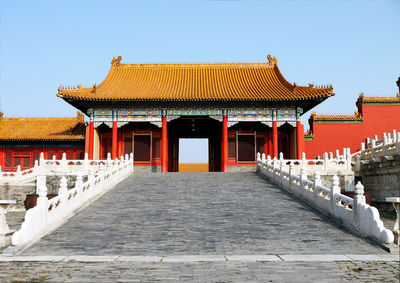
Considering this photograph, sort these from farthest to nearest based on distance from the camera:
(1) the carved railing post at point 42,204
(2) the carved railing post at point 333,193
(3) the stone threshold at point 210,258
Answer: (2) the carved railing post at point 333,193 < (1) the carved railing post at point 42,204 < (3) the stone threshold at point 210,258

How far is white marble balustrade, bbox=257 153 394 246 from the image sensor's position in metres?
8.20

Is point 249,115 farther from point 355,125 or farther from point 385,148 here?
point 385,148

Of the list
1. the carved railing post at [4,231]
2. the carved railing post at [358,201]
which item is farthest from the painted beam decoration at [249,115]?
the carved railing post at [4,231]

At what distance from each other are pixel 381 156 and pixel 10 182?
15.7 m

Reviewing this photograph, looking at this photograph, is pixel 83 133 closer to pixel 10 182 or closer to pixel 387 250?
pixel 10 182

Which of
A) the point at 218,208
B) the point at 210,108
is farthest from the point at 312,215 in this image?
the point at 210,108

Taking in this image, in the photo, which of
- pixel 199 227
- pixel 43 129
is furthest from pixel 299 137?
pixel 43 129

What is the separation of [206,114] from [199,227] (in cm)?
1332

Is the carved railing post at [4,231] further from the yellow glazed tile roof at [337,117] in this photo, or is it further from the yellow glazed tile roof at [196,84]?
the yellow glazed tile roof at [337,117]

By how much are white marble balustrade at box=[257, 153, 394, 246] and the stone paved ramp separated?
0.29 m

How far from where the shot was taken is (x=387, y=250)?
742 cm

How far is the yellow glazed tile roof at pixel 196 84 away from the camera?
21.6 metres

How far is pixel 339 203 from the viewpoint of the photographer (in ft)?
33.7

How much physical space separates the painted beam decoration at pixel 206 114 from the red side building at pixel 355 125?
4075mm
